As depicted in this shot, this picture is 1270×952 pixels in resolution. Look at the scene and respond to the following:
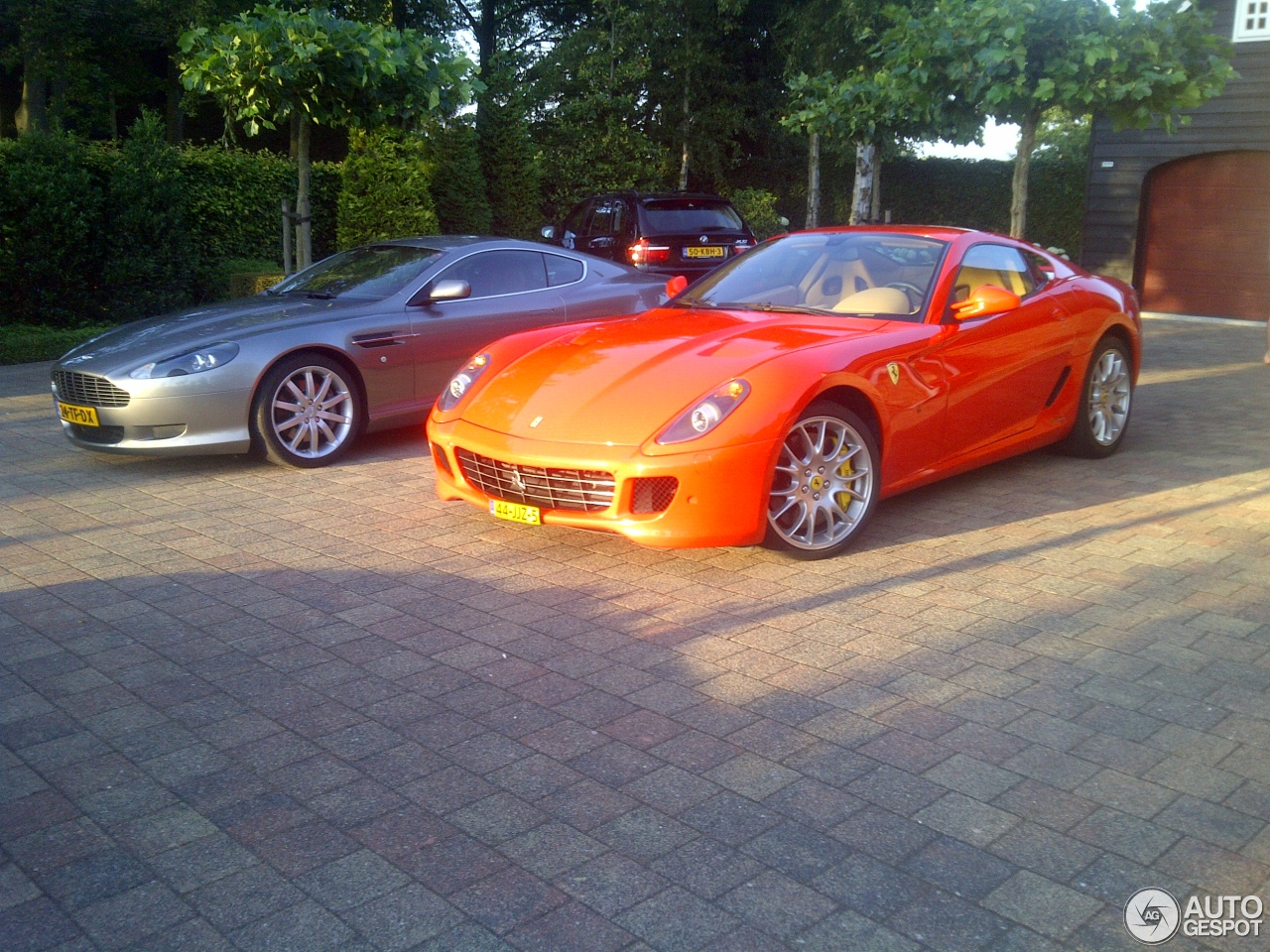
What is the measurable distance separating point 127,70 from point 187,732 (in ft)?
93.1

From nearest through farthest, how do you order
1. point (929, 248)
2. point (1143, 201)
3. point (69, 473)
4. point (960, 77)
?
point (929, 248) < point (69, 473) < point (960, 77) < point (1143, 201)

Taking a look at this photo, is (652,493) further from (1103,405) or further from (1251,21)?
(1251,21)

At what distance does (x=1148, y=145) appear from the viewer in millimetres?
18828

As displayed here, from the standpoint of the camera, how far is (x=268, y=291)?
8906 mm

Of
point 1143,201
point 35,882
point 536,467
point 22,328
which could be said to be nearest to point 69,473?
point 536,467

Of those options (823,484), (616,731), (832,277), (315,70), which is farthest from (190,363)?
(315,70)

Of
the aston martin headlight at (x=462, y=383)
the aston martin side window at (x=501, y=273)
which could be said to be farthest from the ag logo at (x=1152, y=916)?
the aston martin side window at (x=501, y=273)

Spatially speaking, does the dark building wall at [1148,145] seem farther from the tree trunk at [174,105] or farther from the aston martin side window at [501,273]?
the tree trunk at [174,105]

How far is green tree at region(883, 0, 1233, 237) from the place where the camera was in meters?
10.9

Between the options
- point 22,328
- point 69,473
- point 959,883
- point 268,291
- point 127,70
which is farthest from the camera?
point 127,70

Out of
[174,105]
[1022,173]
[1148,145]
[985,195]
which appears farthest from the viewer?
[174,105]

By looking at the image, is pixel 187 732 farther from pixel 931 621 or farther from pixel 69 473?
pixel 69 473

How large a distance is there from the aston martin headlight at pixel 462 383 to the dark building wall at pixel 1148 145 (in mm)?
13413

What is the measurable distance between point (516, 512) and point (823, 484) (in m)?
1.39
